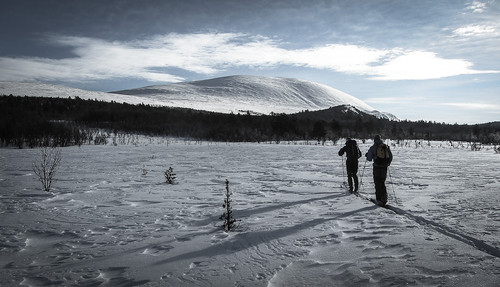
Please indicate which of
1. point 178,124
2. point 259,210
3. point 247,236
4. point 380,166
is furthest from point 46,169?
point 178,124

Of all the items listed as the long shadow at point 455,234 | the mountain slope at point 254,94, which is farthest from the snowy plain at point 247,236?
the mountain slope at point 254,94

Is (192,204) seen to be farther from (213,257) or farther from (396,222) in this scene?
(396,222)

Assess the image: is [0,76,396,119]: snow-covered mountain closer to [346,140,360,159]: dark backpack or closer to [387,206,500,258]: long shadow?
[346,140,360,159]: dark backpack

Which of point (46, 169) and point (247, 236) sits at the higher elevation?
point (46, 169)

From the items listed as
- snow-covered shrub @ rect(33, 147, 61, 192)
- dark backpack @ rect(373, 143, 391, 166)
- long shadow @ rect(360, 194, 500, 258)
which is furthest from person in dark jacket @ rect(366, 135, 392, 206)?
Answer: snow-covered shrub @ rect(33, 147, 61, 192)

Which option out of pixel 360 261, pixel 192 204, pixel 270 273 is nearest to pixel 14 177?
pixel 192 204

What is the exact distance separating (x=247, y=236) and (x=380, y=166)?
4.01 metres

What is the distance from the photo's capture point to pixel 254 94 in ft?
240

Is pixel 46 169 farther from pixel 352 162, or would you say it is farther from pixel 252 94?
pixel 252 94

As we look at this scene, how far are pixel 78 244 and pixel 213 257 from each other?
77.5 inches

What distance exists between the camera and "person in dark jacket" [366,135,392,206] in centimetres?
672

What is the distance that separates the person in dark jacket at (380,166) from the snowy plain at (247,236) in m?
0.38

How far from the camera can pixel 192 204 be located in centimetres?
639

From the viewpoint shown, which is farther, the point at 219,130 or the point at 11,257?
the point at 219,130
